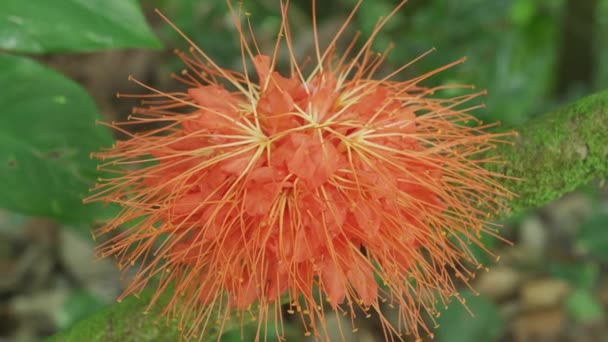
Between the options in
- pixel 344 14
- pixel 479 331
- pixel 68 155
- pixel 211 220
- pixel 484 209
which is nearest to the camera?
pixel 211 220

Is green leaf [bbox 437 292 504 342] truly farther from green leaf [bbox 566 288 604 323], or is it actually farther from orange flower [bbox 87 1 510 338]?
orange flower [bbox 87 1 510 338]

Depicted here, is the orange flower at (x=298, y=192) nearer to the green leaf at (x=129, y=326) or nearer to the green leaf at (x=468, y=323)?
the green leaf at (x=129, y=326)

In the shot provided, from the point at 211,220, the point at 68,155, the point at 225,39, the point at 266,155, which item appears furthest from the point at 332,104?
the point at 225,39

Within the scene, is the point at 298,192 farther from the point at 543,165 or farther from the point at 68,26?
the point at 68,26

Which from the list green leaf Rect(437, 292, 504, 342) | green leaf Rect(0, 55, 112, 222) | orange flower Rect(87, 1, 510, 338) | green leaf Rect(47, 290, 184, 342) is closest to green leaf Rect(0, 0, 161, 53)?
green leaf Rect(0, 55, 112, 222)

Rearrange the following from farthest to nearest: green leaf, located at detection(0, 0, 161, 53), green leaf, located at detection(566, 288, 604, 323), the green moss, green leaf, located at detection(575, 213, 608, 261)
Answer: green leaf, located at detection(566, 288, 604, 323)
green leaf, located at detection(575, 213, 608, 261)
green leaf, located at detection(0, 0, 161, 53)
the green moss

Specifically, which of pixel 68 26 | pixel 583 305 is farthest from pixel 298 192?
pixel 583 305

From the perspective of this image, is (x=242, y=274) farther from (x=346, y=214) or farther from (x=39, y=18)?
(x=39, y=18)
